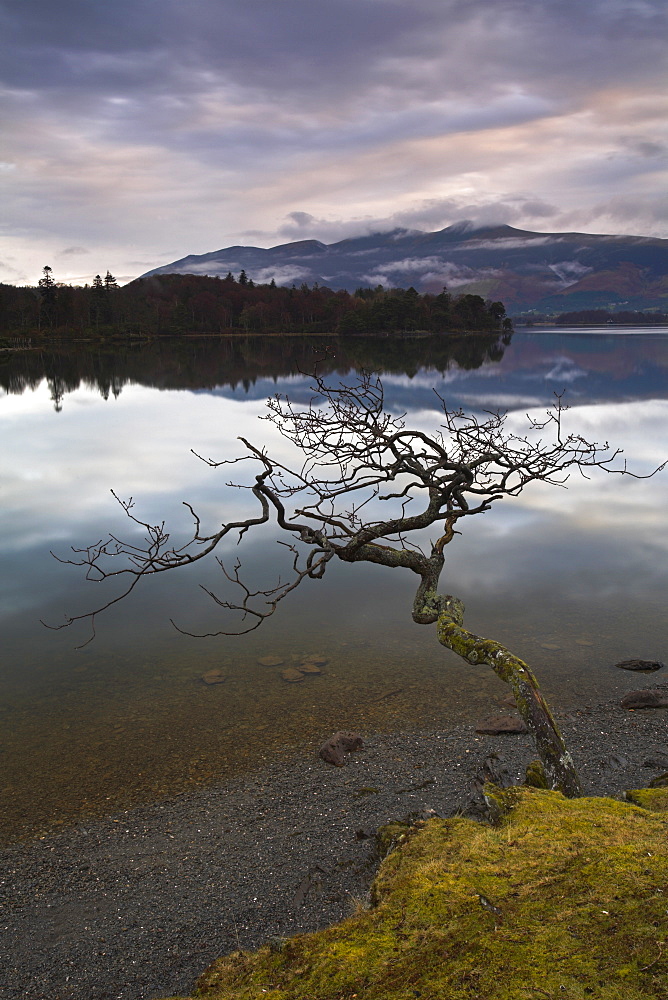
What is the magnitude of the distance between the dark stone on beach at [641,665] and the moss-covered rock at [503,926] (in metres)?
7.47

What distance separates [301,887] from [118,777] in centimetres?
440

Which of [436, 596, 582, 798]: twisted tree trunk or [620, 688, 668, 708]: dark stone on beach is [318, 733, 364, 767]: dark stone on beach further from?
[620, 688, 668, 708]: dark stone on beach

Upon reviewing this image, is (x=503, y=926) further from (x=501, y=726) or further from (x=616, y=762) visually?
(x=501, y=726)

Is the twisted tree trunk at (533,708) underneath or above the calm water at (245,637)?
above

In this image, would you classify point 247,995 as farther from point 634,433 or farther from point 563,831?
point 634,433

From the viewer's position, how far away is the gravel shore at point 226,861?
7422 millimetres

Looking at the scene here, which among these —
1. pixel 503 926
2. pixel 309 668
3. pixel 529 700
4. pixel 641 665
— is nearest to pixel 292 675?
pixel 309 668

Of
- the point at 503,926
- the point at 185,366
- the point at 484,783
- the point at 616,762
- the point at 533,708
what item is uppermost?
the point at 185,366

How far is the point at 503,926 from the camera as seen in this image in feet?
17.5

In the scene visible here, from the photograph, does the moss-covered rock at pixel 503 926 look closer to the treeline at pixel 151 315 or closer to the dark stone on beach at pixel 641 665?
the dark stone on beach at pixel 641 665

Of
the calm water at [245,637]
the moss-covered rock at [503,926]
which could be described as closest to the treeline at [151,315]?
the calm water at [245,637]

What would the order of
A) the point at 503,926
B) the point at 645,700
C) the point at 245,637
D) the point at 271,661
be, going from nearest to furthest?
the point at 503,926 < the point at 645,700 < the point at 271,661 < the point at 245,637

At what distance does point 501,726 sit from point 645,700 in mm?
3270

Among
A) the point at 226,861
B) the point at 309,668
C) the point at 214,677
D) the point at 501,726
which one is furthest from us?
the point at 309,668
